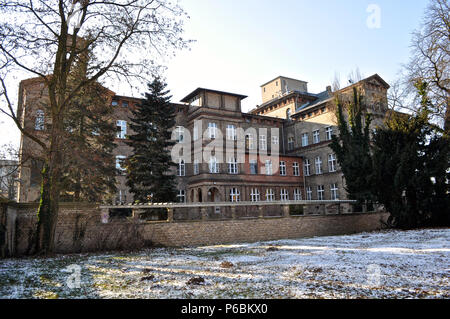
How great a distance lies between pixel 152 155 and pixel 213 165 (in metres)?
12.5

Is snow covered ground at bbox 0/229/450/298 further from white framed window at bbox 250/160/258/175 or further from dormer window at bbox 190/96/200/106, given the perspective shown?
dormer window at bbox 190/96/200/106

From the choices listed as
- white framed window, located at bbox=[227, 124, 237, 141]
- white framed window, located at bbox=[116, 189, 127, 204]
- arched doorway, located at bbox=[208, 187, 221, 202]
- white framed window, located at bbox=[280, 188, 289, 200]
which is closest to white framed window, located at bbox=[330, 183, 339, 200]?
white framed window, located at bbox=[280, 188, 289, 200]

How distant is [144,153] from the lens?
22562 mm

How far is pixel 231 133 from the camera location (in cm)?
3706

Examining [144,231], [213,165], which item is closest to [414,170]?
[144,231]

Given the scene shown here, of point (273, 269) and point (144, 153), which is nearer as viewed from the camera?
point (273, 269)

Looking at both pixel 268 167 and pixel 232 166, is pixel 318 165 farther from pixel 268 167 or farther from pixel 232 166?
pixel 232 166

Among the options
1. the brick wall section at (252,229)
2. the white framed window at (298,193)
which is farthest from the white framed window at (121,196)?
the white framed window at (298,193)

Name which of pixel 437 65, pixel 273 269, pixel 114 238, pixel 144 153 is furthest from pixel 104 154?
pixel 437 65

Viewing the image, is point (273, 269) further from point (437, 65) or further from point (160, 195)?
point (437, 65)

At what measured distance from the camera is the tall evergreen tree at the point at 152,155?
22047 millimetres

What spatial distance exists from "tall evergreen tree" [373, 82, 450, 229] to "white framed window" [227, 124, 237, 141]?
703 inches

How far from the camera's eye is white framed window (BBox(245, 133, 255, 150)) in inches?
1548
